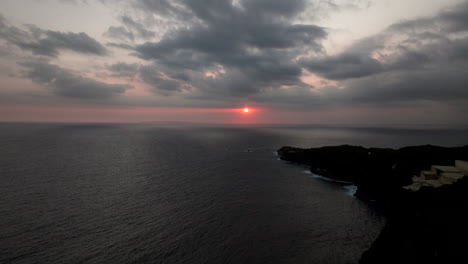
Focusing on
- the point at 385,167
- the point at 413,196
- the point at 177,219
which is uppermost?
the point at 413,196

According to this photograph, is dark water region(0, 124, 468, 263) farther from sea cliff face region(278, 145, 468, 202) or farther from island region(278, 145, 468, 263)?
sea cliff face region(278, 145, 468, 202)

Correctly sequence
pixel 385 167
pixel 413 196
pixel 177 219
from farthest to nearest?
1. pixel 385 167
2. pixel 177 219
3. pixel 413 196

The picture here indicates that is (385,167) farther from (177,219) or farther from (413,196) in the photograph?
(177,219)

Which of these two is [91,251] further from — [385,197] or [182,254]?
[385,197]

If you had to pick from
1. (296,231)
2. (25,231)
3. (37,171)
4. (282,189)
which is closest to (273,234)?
(296,231)

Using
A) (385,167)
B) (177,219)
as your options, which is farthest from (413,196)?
(177,219)

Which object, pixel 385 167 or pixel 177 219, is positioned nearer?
pixel 177 219

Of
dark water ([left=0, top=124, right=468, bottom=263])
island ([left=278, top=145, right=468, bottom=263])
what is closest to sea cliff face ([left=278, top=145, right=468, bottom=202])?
island ([left=278, top=145, right=468, bottom=263])

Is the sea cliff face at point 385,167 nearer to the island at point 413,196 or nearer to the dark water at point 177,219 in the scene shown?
the island at point 413,196

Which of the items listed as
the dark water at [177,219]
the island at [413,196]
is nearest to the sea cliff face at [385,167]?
the island at [413,196]
